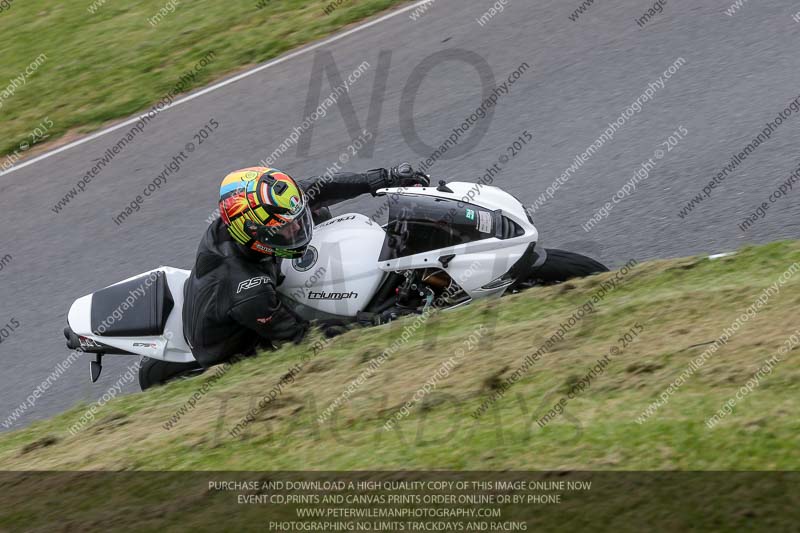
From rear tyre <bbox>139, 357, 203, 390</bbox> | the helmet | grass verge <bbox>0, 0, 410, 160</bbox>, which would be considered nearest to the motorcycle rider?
the helmet

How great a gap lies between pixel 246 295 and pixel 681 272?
2968 millimetres

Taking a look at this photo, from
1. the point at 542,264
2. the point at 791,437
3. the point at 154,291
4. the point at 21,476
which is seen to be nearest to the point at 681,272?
the point at 542,264

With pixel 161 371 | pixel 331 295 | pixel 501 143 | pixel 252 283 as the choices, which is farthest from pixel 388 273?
pixel 501 143

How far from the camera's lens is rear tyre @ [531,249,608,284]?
21.7 feet

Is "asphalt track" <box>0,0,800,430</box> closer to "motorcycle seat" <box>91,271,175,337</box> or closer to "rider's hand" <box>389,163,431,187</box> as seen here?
"motorcycle seat" <box>91,271,175,337</box>

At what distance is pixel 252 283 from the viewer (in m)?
6.18

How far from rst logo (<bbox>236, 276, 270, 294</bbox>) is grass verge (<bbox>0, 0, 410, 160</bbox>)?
5.69m

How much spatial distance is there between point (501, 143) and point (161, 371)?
12.5 feet

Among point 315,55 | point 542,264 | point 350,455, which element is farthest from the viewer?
point 315,55

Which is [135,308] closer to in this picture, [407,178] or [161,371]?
[161,371]

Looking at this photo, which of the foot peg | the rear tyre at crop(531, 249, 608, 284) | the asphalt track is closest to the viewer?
the rear tyre at crop(531, 249, 608, 284)

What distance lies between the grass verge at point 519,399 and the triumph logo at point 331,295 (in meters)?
0.26

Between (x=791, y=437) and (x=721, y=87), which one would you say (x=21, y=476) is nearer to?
(x=791, y=437)

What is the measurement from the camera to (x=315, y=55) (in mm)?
11078
